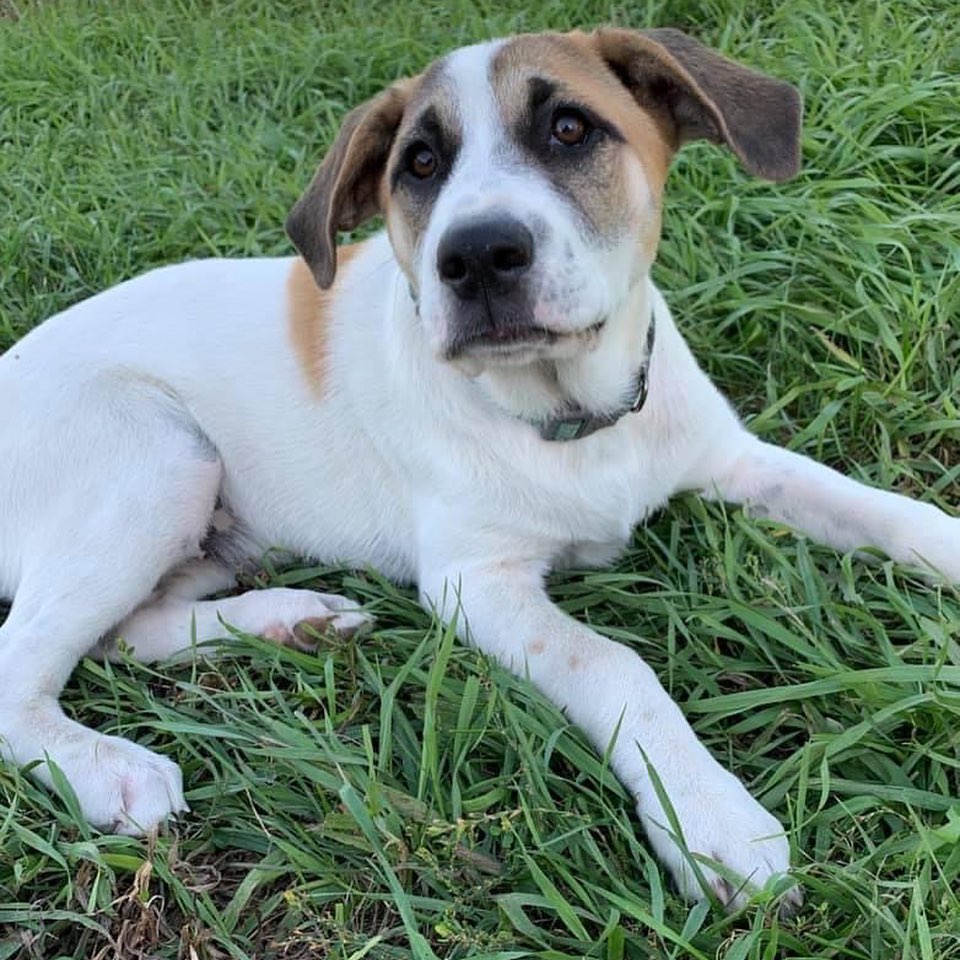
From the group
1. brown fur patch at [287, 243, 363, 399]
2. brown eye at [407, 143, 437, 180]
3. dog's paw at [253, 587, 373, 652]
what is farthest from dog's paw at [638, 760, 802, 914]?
brown fur patch at [287, 243, 363, 399]

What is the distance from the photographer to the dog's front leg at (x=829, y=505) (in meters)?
2.93

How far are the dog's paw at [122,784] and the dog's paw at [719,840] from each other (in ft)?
3.54

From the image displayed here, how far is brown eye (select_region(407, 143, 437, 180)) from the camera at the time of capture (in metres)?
2.79

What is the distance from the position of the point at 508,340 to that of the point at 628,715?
34.2 inches

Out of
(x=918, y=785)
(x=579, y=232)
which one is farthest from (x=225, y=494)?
(x=918, y=785)

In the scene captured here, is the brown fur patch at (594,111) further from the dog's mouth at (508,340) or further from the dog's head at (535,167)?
the dog's mouth at (508,340)

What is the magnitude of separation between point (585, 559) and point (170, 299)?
61.3 inches

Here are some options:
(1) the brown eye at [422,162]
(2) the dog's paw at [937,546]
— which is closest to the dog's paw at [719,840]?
(2) the dog's paw at [937,546]

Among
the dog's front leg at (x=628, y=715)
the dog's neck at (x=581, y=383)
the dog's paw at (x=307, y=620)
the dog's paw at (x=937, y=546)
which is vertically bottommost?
the dog's paw at (x=937, y=546)

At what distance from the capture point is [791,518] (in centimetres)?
320

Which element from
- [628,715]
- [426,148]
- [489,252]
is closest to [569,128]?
[426,148]

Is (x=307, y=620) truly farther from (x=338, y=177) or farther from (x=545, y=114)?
(x=545, y=114)

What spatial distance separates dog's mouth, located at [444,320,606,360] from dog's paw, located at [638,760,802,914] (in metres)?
0.98

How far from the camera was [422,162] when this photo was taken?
2.81m
